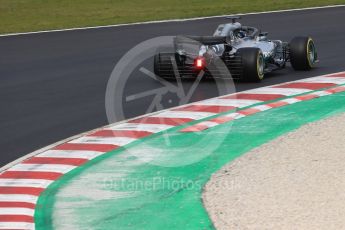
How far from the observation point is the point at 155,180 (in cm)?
1142

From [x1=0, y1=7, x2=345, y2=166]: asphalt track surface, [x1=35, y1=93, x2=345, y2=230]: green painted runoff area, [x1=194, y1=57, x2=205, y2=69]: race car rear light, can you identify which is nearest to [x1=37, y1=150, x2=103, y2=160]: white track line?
[x1=35, y1=93, x2=345, y2=230]: green painted runoff area

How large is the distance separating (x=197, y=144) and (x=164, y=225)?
3.72 metres

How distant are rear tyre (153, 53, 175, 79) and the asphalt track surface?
30 centimetres

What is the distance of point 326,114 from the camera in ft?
49.9

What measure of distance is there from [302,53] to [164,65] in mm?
2917

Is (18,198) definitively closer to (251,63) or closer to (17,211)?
(17,211)

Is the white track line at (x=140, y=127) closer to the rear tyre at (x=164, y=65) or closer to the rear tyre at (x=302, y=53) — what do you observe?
the rear tyre at (x=164, y=65)

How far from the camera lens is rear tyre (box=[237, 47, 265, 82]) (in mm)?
17594

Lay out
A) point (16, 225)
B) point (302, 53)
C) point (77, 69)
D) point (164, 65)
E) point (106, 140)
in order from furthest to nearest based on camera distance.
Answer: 1. point (77, 69)
2. point (302, 53)
3. point (164, 65)
4. point (106, 140)
5. point (16, 225)

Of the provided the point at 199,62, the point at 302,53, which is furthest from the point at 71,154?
the point at 302,53

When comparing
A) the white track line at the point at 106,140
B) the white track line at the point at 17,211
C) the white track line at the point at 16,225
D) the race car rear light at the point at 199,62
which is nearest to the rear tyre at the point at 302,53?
the race car rear light at the point at 199,62

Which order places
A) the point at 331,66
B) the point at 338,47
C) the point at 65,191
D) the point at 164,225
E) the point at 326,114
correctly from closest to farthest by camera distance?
the point at 164,225
the point at 65,191
the point at 326,114
the point at 331,66
the point at 338,47

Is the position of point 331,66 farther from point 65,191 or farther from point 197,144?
point 65,191

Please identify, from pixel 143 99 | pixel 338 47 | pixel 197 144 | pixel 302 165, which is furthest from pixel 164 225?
pixel 338 47
